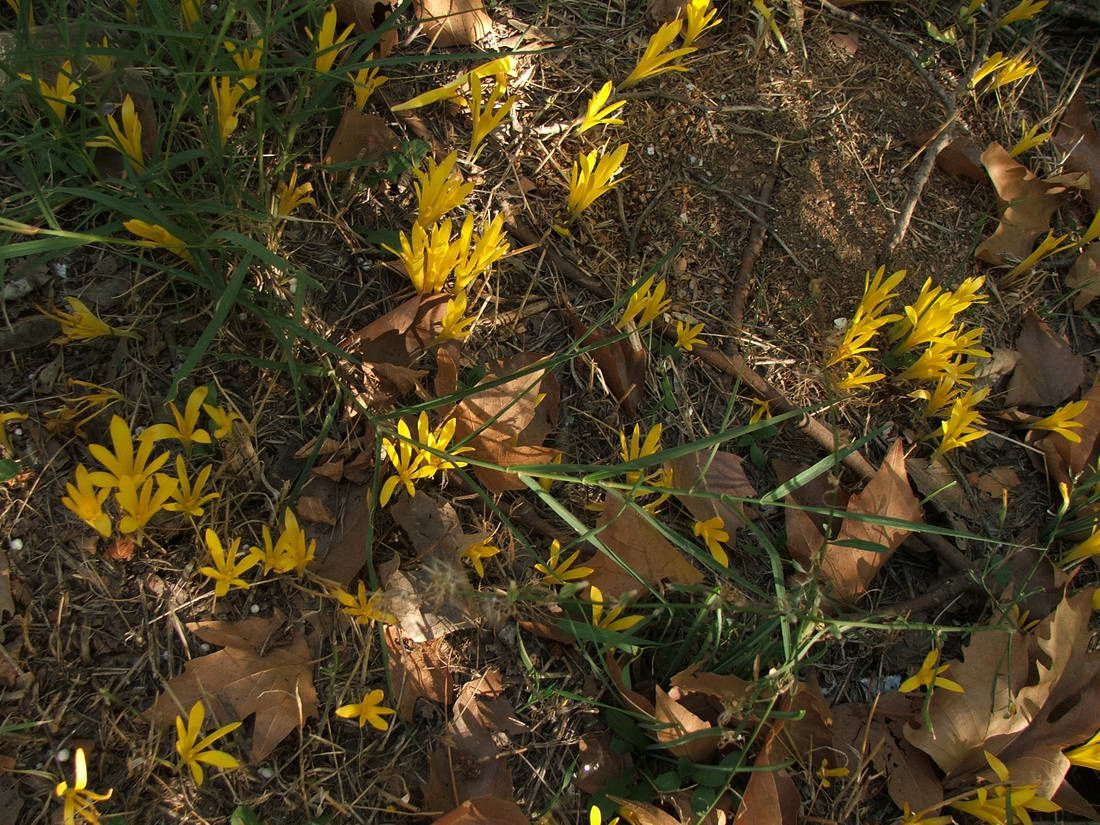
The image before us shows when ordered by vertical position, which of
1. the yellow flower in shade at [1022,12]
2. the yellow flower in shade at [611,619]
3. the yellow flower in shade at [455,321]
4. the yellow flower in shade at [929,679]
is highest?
the yellow flower in shade at [1022,12]

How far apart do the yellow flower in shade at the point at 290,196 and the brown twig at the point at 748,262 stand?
1060 millimetres

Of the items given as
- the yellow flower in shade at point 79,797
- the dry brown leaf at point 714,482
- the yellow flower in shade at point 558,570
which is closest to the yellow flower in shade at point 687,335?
the dry brown leaf at point 714,482

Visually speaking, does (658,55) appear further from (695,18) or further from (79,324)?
(79,324)

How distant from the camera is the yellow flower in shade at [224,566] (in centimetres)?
156

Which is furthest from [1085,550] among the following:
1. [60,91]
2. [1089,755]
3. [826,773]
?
[60,91]

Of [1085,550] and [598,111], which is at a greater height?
[598,111]

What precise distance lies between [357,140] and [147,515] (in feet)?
3.13

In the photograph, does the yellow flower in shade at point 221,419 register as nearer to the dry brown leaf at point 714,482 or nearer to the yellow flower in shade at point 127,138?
the yellow flower in shade at point 127,138

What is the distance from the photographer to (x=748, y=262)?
2.23 m

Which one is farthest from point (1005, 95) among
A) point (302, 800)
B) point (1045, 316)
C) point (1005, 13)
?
point (302, 800)

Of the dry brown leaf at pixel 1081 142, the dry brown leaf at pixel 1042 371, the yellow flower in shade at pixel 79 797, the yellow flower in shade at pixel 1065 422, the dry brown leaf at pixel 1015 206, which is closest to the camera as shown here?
the yellow flower in shade at pixel 79 797

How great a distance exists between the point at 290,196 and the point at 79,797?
1.19 m

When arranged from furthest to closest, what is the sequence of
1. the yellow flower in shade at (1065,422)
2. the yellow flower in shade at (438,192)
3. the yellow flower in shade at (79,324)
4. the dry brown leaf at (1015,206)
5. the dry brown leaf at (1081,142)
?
the dry brown leaf at (1081,142), the dry brown leaf at (1015,206), the yellow flower in shade at (1065,422), the yellow flower in shade at (438,192), the yellow flower in shade at (79,324)

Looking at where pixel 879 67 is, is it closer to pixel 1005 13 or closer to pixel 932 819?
pixel 1005 13
